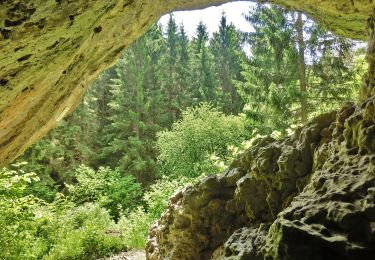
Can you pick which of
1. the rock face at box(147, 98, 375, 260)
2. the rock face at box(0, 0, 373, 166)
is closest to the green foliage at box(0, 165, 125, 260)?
the rock face at box(0, 0, 373, 166)

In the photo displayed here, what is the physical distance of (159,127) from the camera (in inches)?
1086

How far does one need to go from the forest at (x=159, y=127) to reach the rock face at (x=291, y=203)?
3.87 m

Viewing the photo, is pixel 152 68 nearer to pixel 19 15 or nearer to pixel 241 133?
pixel 241 133

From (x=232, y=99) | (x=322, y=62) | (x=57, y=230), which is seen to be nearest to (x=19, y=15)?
(x=57, y=230)

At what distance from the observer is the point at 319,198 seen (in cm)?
239

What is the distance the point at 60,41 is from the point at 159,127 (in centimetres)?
2349

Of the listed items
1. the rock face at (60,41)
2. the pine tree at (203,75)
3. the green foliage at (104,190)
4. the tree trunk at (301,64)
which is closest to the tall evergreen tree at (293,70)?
the tree trunk at (301,64)

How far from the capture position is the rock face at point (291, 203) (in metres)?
2.10

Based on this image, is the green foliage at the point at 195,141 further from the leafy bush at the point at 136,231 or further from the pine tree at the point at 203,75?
the pine tree at the point at 203,75

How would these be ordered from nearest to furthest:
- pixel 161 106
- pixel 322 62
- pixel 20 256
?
1. pixel 20 256
2. pixel 322 62
3. pixel 161 106

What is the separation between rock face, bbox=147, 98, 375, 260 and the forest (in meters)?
3.87

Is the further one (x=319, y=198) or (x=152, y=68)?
(x=152, y=68)

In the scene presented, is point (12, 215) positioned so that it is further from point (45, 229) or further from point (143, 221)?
point (143, 221)

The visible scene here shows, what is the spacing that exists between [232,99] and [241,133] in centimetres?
1261
